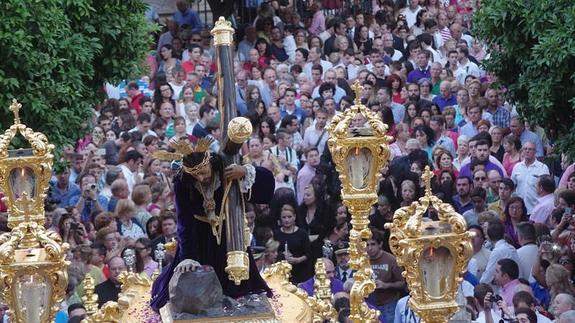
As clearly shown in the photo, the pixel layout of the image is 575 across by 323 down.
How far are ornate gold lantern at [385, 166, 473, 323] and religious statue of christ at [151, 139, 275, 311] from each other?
8.24 ft

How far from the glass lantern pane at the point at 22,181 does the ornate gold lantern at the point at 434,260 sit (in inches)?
166

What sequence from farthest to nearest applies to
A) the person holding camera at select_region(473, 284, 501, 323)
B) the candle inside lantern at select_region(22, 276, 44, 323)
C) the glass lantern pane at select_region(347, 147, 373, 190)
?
the person holding camera at select_region(473, 284, 501, 323) → the glass lantern pane at select_region(347, 147, 373, 190) → the candle inside lantern at select_region(22, 276, 44, 323)

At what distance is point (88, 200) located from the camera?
20.8m

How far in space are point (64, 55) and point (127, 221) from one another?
191 centimetres

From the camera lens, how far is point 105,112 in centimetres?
2364

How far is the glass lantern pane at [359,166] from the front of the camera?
48.3ft

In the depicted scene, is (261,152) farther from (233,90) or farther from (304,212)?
(233,90)

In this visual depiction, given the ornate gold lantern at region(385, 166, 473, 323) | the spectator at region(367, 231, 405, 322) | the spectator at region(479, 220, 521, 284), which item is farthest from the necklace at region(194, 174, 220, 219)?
the spectator at region(479, 220, 521, 284)

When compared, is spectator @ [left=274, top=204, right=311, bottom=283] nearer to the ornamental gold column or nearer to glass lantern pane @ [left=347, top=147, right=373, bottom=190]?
the ornamental gold column

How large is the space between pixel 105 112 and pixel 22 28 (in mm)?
4911

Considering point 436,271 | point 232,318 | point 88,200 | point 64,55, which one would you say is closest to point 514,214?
point 88,200

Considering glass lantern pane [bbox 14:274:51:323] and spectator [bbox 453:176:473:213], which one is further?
spectator [bbox 453:176:473:213]

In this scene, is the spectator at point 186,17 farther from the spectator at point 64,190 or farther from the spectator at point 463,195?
the spectator at point 463,195

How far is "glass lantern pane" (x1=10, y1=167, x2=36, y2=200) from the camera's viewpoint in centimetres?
1580
